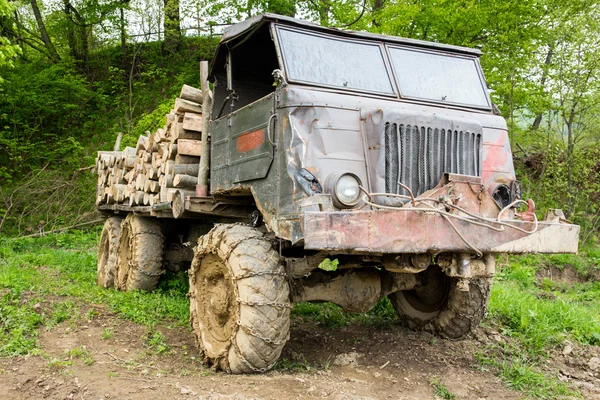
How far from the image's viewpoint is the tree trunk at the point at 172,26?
63.1ft

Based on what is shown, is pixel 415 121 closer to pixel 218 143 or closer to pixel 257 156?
pixel 257 156

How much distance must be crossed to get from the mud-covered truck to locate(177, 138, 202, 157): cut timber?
1 centimetres

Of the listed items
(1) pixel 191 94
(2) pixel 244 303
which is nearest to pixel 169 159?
(1) pixel 191 94

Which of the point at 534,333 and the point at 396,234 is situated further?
the point at 534,333

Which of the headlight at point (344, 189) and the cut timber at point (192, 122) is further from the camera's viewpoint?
the cut timber at point (192, 122)

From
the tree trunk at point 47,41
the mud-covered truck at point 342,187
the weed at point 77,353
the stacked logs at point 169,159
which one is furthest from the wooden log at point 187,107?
the tree trunk at point 47,41

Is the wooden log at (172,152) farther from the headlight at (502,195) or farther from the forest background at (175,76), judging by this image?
the forest background at (175,76)

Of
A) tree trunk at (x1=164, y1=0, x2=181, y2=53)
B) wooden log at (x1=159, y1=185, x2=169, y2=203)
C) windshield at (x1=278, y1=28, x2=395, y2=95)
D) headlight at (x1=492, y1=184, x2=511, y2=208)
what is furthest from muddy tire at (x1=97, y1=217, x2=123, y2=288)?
tree trunk at (x1=164, y1=0, x2=181, y2=53)

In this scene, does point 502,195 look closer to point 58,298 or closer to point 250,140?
point 250,140

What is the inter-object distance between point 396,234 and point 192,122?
3.34 meters

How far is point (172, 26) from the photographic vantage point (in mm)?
20562

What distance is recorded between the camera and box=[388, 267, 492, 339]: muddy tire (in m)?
5.60

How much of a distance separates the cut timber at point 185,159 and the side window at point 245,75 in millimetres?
597

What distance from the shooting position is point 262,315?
14.3 feet
